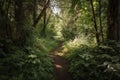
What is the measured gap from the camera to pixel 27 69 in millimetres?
6906

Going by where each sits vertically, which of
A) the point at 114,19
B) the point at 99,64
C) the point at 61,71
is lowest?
the point at 61,71

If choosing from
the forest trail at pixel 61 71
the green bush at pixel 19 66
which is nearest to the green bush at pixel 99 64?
the forest trail at pixel 61 71

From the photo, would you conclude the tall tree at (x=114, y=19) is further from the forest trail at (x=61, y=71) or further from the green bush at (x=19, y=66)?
the green bush at (x=19, y=66)

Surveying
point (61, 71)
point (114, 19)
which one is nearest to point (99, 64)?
point (61, 71)

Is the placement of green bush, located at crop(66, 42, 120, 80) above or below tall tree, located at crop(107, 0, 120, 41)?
below

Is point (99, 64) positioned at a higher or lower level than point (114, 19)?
lower

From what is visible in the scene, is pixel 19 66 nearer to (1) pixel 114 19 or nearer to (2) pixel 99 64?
(2) pixel 99 64

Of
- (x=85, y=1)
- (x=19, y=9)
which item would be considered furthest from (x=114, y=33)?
(x=19, y=9)

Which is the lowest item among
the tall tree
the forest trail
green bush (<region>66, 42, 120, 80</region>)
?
the forest trail

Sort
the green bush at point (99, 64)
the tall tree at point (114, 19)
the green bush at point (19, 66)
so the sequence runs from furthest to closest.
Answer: the tall tree at point (114, 19) < the green bush at point (19, 66) < the green bush at point (99, 64)

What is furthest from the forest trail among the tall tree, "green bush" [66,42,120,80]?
the tall tree

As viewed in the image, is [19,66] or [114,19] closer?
[19,66]

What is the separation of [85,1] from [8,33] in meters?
5.15

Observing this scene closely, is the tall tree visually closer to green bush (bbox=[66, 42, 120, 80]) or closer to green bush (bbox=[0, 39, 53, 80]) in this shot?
green bush (bbox=[66, 42, 120, 80])
